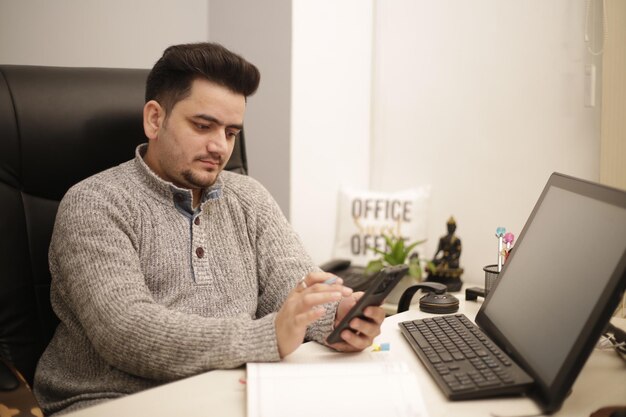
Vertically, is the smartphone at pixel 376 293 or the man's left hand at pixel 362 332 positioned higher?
the smartphone at pixel 376 293

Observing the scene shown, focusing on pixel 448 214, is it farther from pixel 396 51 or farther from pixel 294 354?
pixel 294 354

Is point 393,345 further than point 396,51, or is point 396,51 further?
point 396,51

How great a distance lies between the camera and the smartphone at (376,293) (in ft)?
3.32

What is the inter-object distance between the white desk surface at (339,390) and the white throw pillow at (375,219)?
1.61 metres

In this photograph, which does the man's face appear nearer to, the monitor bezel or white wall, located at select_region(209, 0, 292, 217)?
the monitor bezel

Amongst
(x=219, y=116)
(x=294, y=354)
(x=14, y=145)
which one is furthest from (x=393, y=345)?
(x=14, y=145)

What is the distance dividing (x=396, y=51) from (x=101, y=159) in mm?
1718

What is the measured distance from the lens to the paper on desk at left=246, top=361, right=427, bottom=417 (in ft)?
2.76

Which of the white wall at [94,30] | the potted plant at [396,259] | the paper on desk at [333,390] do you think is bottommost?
the potted plant at [396,259]

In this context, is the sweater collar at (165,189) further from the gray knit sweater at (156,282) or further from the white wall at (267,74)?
the white wall at (267,74)

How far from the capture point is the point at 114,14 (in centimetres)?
241

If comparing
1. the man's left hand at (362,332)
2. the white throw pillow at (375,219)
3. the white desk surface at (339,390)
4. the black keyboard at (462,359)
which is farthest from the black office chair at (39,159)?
the white throw pillow at (375,219)

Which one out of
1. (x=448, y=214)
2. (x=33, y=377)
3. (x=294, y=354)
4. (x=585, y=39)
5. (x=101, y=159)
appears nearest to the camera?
(x=294, y=354)

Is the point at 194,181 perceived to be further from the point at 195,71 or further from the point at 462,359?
the point at 462,359
